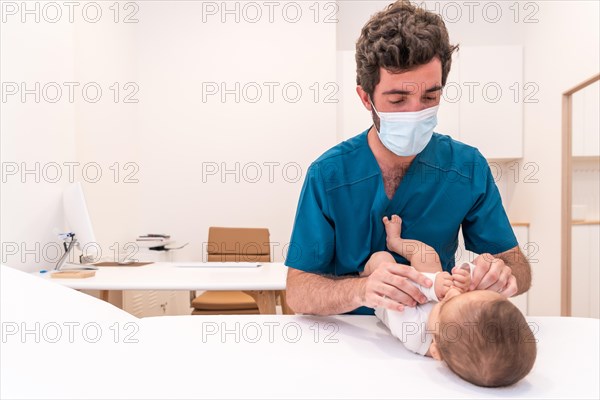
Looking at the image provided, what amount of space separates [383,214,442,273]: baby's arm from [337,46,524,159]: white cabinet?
3.15m

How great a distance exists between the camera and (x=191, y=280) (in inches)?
88.7

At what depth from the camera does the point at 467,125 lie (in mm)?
4434

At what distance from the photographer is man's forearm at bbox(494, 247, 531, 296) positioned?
131 cm

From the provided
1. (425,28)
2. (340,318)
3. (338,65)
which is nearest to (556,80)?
(338,65)

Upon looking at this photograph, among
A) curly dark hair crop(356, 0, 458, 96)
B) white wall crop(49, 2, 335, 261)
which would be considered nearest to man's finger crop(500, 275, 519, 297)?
curly dark hair crop(356, 0, 458, 96)

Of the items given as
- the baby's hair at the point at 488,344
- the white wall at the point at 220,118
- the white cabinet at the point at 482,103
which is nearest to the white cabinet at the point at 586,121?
the white cabinet at the point at 482,103

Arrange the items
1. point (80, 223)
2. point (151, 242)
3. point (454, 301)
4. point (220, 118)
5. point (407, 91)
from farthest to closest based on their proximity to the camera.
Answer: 1. point (220, 118)
2. point (151, 242)
3. point (80, 223)
4. point (407, 91)
5. point (454, 301)

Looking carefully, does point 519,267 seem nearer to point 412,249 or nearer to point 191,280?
point 412,249

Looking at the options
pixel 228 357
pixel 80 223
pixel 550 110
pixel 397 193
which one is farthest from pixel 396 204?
pixel 550 110

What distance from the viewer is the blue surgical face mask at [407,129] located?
52.1 inches

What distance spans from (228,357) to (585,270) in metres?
3.30

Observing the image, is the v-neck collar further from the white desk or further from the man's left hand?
the white desk

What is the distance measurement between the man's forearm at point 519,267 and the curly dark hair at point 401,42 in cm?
56

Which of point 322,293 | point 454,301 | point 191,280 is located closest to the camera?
point 454,301
